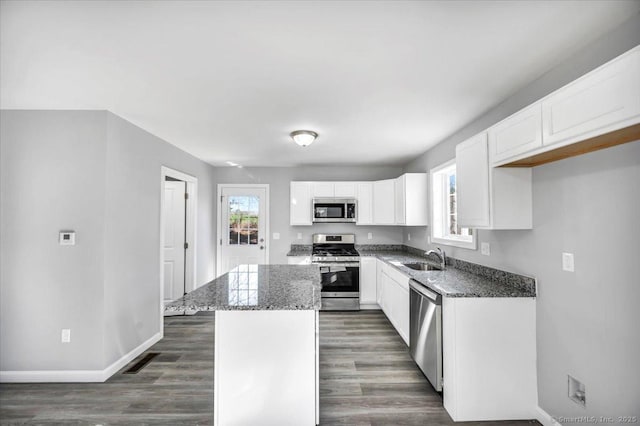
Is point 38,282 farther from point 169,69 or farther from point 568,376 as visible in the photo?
point 568,376

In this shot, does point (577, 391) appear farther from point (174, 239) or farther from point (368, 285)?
point (174, 239)

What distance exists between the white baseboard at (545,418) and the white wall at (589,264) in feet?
0.12

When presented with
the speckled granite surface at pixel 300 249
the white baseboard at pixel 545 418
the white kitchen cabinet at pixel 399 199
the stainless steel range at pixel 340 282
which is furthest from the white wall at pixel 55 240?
the white kitchen cabinet at pixel 399 199

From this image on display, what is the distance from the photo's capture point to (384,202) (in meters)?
4.99

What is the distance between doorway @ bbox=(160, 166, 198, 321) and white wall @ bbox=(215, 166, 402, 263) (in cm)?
92

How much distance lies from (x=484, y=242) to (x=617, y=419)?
4.74ft

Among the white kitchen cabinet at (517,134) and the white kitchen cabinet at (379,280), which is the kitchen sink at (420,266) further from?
the white kitchen cabinet at (517,134)

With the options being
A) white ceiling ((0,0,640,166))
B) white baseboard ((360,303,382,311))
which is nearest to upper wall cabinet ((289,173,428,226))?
white baseboard ((360,303,382,311))

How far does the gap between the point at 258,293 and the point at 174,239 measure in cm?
316

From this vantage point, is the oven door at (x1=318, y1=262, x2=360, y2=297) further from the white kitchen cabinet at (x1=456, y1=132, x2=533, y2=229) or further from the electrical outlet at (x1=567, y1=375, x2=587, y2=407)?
the electrical outlet at (x1=567, y1=375, x2=587, y2=407)

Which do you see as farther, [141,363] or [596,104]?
[141,363]

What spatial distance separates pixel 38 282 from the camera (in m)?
2.65

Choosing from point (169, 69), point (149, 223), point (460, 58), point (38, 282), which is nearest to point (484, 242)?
point (460, 58)

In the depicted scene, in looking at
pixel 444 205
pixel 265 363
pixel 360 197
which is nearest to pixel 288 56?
pixel 265 363
